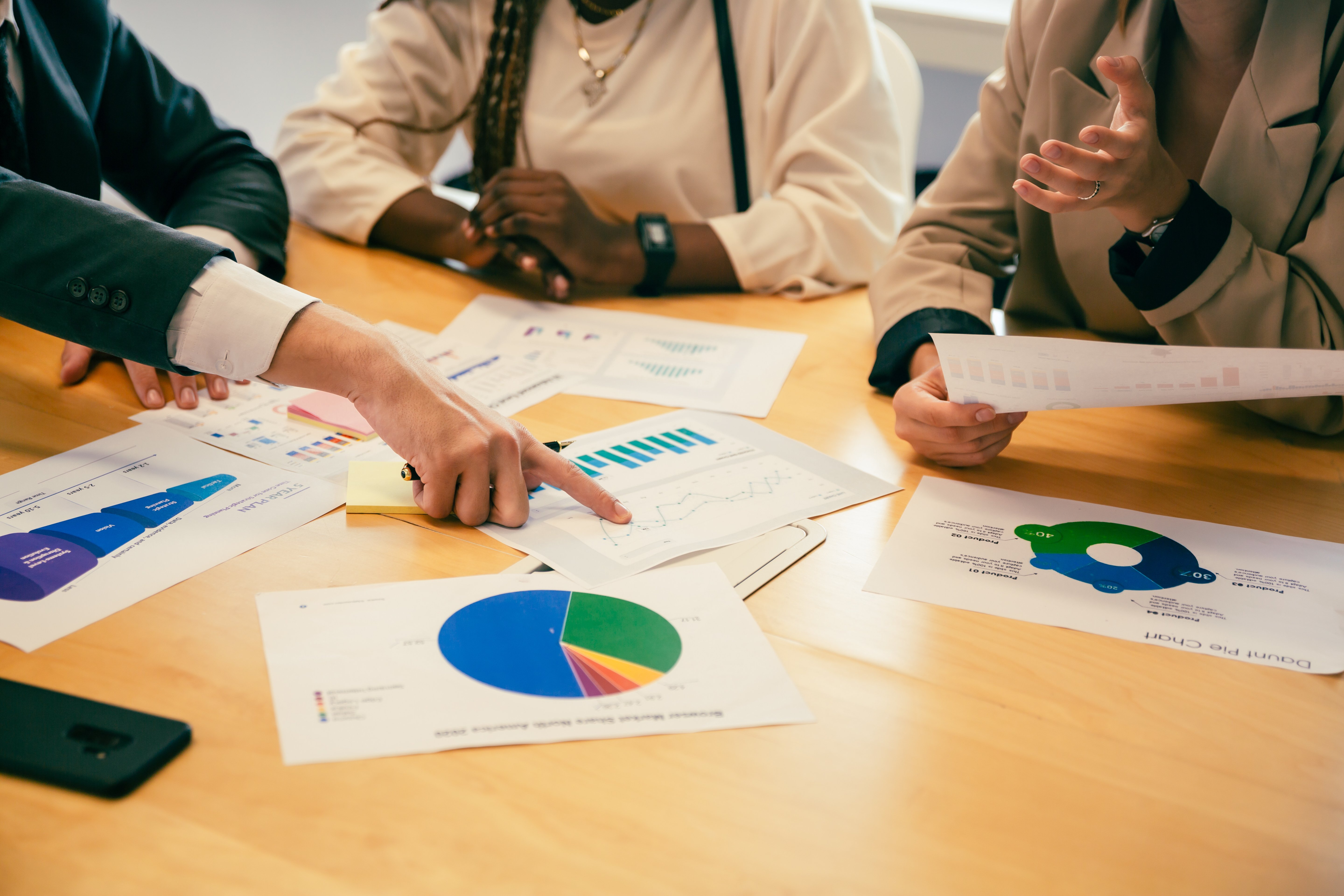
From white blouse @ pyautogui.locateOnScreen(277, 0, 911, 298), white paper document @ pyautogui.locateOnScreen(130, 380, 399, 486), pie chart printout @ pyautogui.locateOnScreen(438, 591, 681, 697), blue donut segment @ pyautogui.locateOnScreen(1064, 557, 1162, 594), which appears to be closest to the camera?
pie chart printout @ pyautogui.locateOnScreen(438, 591, 681, 697)

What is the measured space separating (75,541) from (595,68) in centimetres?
105

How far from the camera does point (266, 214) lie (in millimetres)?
1293

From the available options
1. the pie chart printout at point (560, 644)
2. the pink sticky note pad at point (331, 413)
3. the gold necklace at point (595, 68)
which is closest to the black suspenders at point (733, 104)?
the gold necklace at point (595, 68)

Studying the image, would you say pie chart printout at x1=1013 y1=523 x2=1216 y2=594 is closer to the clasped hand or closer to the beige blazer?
the beige blazer

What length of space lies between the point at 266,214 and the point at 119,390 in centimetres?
42

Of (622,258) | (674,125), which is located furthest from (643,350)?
(674,125)

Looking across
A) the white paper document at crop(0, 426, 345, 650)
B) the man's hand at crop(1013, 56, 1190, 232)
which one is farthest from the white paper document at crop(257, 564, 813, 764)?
the man's hand at crop(1013, 56, 1190, 232)

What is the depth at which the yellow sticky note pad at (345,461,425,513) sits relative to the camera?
78cm

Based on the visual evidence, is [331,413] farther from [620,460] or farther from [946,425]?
[946,425]

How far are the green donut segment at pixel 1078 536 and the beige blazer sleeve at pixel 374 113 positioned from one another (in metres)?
1.06

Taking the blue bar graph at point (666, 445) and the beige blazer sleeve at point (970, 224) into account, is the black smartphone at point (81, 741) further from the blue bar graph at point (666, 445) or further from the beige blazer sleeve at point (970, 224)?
the beige blazer sleeve at point (970, 224)

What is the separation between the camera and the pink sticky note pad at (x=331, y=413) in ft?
3.04

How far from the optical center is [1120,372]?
79 cm

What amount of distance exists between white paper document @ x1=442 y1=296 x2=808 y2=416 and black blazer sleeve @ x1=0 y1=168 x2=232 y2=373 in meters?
0.41
